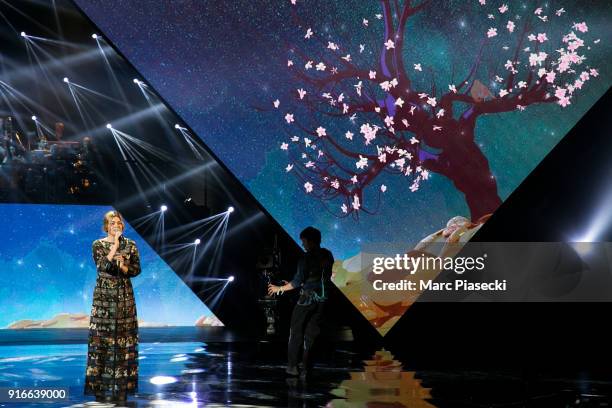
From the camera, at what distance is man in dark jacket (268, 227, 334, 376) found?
579 cm

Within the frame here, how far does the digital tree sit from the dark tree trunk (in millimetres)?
11

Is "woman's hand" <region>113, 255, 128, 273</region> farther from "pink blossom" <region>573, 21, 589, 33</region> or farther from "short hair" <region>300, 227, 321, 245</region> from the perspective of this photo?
"pink blossom" <region>573, 21, 589, 33</region>

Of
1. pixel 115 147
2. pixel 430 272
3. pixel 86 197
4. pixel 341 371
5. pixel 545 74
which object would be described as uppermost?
pixel 545 74

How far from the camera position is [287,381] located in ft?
18.0

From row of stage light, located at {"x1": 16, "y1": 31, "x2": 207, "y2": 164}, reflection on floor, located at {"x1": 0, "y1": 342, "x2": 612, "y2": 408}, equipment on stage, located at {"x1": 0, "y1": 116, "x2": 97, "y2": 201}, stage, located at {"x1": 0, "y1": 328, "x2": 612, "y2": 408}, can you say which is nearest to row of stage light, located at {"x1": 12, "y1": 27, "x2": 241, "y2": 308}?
row of stage light, located at {"x1": 16, "y1": 31, "x2": 207, "y2": 164}

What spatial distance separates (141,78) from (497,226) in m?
4.22

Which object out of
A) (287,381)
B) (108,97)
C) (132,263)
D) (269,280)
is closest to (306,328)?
(287,381)

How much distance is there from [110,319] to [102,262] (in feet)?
1.09

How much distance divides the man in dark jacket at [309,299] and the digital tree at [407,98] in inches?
111

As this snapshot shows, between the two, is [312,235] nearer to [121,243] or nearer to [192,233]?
[121,243]

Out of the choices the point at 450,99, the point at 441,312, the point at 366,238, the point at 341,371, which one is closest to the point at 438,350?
the point at 441,312

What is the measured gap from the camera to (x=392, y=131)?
8.60m

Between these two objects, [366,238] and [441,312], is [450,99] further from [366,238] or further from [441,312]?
[441,312]

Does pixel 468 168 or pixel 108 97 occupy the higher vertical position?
pixel 108 97
